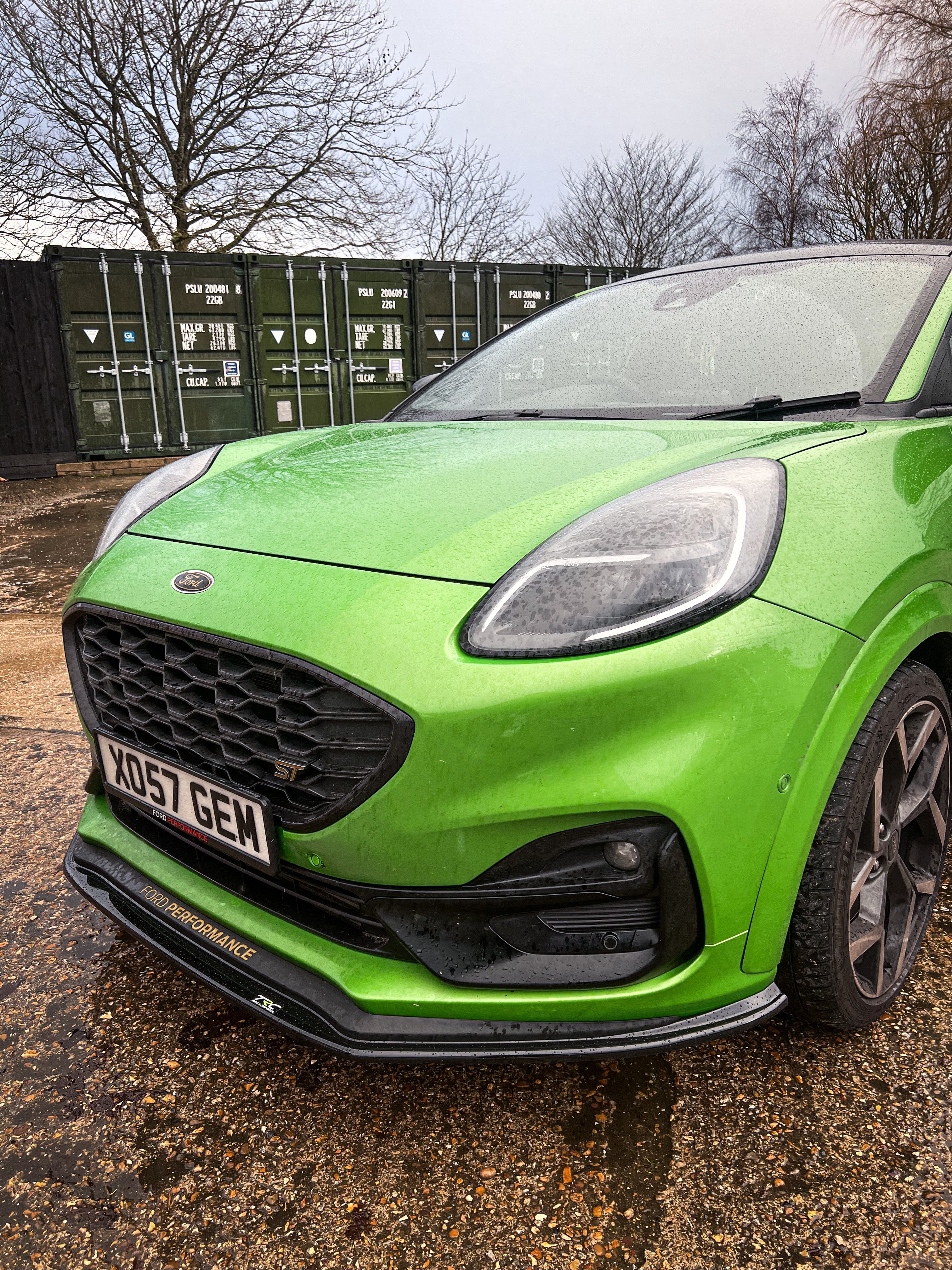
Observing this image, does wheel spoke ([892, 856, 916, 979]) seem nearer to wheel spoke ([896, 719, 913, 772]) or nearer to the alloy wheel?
the alloy wheel

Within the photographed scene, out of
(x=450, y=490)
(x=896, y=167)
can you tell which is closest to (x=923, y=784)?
(x=450, y=490)

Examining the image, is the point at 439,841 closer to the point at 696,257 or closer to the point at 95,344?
the point at 95,344

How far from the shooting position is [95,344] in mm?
9555

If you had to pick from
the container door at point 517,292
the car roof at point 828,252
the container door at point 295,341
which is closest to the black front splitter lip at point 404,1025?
the car roof at point 828,252

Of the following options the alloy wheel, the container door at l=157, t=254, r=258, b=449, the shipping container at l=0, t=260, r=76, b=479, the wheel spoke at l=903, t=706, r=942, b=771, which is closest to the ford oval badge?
the alloy wheel

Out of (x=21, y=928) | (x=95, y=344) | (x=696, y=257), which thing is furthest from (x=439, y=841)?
(x=696, y=257)

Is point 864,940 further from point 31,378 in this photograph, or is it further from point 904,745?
point 31,378

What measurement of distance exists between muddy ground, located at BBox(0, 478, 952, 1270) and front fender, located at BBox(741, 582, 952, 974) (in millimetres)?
330

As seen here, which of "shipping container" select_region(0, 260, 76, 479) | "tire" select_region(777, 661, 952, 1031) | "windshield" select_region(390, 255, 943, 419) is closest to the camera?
"tire" select_region(777, 661, 952, 1031)

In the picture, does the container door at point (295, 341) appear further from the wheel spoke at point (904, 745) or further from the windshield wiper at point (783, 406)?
the wheel spoke at point (904, 745)

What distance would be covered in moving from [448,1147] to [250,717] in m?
0.72

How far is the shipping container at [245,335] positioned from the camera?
954cm

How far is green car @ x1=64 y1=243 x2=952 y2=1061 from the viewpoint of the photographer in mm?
1071

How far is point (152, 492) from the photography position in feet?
6.38
